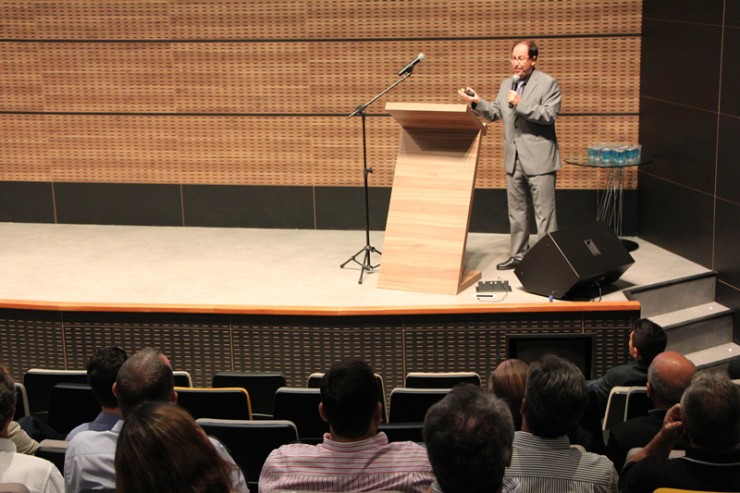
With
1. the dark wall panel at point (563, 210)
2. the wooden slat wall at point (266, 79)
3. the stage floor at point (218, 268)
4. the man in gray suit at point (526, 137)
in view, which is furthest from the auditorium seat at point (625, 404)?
the wooden slat wall at point (266, 79)

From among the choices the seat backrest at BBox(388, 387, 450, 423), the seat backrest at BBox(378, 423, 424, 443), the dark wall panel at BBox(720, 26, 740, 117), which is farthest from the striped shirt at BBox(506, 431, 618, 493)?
the dark wall panel at BBox(720, 26, 740, 117)

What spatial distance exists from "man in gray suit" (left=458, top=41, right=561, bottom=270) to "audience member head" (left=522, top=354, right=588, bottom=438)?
3409mm

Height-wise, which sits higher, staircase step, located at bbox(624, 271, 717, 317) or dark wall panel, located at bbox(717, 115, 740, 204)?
dark wall panel, located at bbox(717, 115, 740, 204)

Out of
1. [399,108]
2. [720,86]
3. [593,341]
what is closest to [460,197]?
[399,108]

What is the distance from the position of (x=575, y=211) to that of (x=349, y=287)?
7.50ft

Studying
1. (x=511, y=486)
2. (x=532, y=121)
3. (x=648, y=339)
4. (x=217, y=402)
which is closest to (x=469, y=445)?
(x=511, y=486)

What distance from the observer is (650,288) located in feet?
20.5

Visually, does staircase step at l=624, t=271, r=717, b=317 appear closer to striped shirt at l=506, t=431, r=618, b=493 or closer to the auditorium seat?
the auditorium seat

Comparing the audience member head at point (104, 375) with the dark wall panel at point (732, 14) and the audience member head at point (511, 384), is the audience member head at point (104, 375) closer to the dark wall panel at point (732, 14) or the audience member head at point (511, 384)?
the audience member head at point (511, 384)

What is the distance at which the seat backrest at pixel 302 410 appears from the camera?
13.0 ft

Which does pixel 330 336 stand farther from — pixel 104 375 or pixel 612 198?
pixel 612 198

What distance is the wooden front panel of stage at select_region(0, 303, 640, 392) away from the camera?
18.5 feet

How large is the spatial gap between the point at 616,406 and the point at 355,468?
5.77 ft

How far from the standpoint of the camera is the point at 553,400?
2824mm
